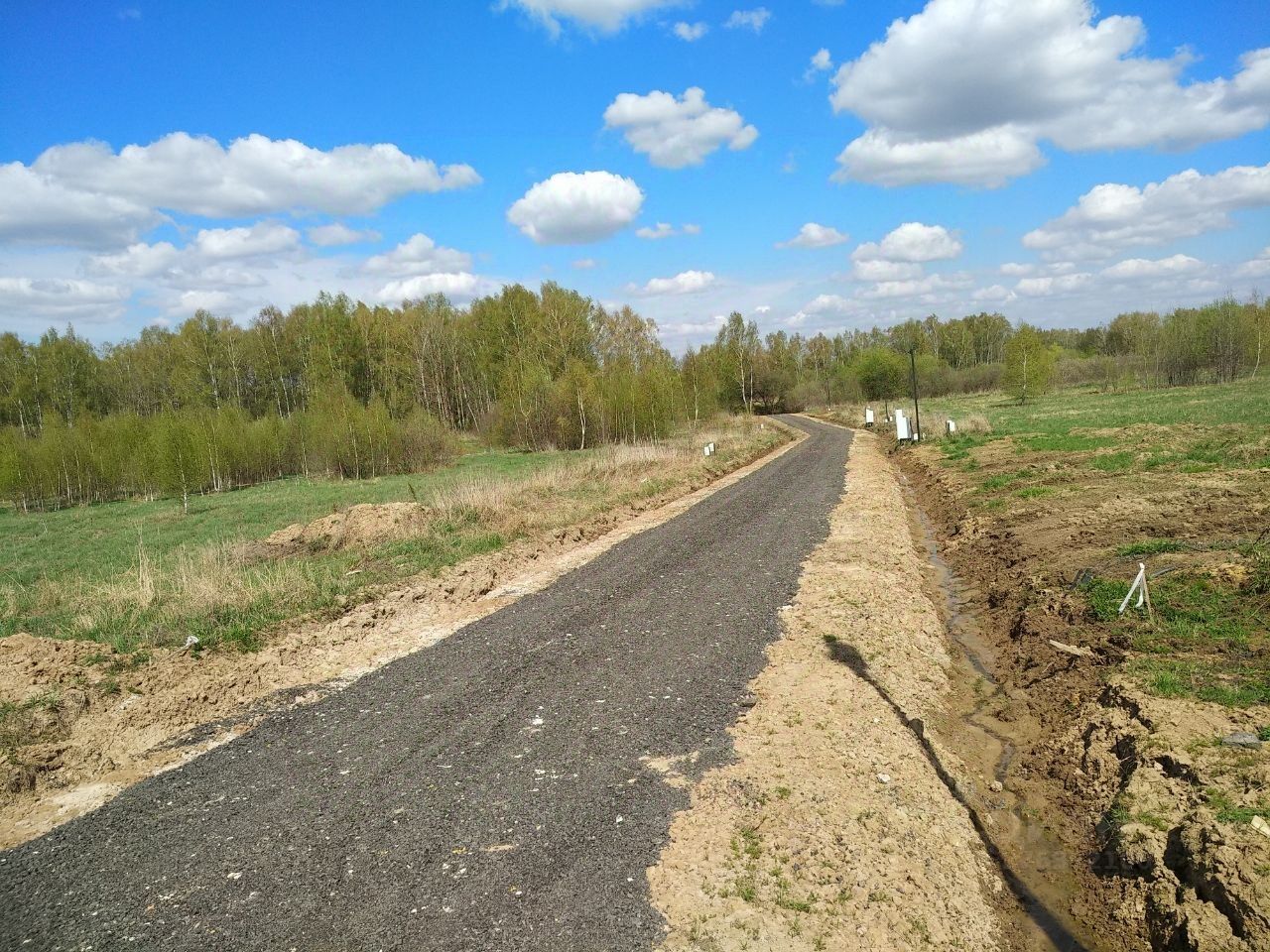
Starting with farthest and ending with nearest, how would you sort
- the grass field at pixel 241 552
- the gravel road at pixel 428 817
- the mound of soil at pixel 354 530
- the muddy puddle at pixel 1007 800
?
the mound of soil at pixel 354 530 → the grass field at pixel 241 552 → the muddy puddle at pixel 1007 800 → the gravel road at pixel 428 817

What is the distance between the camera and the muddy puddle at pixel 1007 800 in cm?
425

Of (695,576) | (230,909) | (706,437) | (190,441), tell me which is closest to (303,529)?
(695,576)

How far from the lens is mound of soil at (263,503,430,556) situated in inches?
595

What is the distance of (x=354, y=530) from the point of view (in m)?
15.6

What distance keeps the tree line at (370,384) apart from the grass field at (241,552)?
19.7 ft

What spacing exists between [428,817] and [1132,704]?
592 cm

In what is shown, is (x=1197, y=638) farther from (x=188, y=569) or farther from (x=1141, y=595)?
(x=188, y=569)

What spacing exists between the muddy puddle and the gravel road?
2063 mm

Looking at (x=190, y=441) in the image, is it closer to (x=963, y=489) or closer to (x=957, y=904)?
(x=963, y=489)

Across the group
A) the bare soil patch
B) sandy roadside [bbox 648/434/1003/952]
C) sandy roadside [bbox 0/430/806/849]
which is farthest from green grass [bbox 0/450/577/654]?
the bare soil patch

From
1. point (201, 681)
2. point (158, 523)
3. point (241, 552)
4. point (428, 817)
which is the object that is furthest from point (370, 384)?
point (428, 817)

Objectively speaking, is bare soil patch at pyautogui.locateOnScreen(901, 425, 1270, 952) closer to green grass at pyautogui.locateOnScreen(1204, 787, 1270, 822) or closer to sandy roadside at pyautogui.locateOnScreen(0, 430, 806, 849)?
green grass at pyautogui.locateOnScreen(1204, 787, 1270, 822)

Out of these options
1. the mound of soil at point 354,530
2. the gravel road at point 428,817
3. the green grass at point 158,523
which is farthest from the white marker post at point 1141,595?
the green grass at point 158,523

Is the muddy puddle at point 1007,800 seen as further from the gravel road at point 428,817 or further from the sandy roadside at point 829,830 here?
the gravel road at point 428,817
